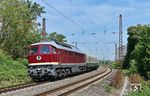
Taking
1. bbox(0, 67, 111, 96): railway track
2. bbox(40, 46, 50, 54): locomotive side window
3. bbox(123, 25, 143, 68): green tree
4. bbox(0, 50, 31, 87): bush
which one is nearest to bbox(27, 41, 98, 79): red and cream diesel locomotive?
bbox(40, 46, 50, 54): locomotive side window

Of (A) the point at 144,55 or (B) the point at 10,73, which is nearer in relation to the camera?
(B) the point at 10,73

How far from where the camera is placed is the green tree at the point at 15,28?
5022cm

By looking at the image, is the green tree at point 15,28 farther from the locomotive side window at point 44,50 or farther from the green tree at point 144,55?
the locomotive side window at point 44,50

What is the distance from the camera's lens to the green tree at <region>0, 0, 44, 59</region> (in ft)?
165

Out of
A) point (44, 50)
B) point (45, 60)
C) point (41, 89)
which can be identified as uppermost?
point (44, 50)

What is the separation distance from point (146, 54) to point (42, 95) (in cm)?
3029

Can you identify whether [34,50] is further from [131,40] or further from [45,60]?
[131,40]

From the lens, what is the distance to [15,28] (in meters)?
51.2

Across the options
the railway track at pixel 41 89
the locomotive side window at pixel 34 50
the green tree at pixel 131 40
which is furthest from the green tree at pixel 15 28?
the green tree at pixel 131 40

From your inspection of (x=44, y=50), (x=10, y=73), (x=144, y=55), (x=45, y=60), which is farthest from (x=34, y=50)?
(x=144, y=55)

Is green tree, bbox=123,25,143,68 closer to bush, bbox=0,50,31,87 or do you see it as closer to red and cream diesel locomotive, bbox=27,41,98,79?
bush, bbox=0,50,31,87

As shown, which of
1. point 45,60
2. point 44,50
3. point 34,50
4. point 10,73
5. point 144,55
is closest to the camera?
point 45,60

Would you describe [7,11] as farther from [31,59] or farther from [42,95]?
[42,95]

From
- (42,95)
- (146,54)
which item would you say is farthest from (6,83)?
(146,54)
